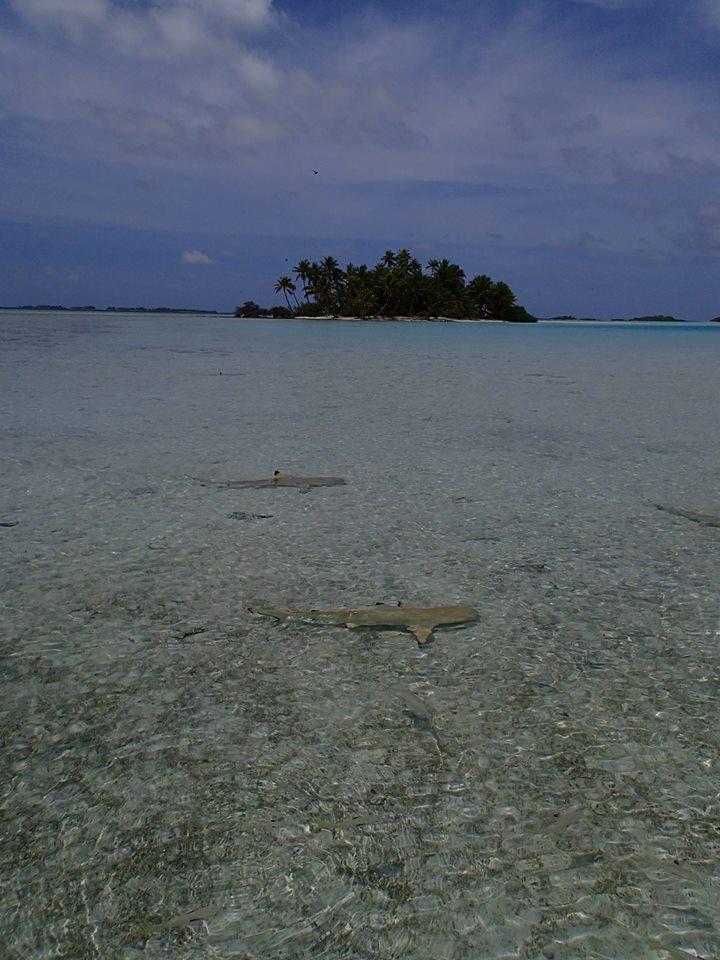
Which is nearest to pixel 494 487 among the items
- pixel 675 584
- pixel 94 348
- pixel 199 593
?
pixel 675 584

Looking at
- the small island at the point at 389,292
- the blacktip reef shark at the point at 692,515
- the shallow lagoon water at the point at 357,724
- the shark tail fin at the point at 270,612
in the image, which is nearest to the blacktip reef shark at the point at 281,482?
the shallow lagoon water at the point at 357,724

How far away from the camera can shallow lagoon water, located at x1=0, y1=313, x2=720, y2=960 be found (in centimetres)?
140

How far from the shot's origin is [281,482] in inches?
187

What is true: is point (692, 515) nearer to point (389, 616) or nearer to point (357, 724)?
point (389, 616)

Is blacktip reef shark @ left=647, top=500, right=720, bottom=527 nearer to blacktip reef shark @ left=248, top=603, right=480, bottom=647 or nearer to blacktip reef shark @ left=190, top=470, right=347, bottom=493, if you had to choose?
blacktip reef shark @ left=248, top=603, right=480, bottom=647

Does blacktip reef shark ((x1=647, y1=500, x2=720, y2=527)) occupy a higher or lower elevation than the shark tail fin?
lower

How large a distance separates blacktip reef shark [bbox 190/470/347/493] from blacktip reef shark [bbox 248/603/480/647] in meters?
1.91

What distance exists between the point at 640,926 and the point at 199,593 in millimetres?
2030

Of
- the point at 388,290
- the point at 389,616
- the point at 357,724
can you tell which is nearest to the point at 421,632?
the point at 389,616

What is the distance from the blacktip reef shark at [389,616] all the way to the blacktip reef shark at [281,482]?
1906 mm

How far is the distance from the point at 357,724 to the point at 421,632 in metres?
0.59

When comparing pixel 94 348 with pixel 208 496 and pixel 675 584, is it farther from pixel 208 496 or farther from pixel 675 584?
pixel 675 584

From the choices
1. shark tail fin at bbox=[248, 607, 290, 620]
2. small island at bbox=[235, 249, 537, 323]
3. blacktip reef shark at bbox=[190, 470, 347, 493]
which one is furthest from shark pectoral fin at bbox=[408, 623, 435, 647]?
small island at bbox=[235, 249, 537, 323]

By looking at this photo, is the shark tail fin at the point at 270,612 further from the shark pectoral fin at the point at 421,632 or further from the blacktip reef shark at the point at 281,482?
the blacktip reef shark at the point at 281,482
